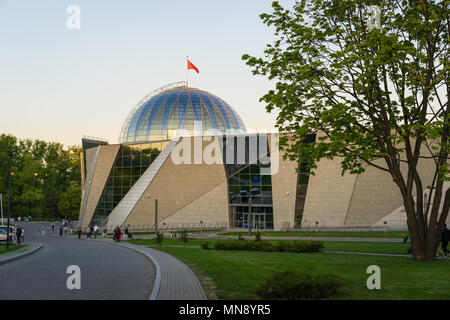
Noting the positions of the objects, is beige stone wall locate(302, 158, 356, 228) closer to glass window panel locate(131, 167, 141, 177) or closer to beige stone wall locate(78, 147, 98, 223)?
glass window panel locate(131, 167, 141, 177)

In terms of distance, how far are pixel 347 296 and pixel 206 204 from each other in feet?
135

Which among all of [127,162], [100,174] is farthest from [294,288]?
[100,174]

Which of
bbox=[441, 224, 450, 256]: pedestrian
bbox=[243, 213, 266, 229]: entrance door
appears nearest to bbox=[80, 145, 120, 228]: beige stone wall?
bbox=[243, 213, 266, 229]: entrance door

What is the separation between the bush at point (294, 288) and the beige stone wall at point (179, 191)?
132ft

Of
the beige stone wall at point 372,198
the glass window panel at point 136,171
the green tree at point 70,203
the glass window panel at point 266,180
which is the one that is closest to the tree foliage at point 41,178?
the green tree at point 70,203

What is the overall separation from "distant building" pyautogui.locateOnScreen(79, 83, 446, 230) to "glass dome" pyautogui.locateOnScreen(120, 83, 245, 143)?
161 millimetres

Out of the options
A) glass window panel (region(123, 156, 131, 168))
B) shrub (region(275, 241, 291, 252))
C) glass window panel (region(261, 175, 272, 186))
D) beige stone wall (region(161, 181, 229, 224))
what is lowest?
shrub (region(275, 241, 291, 252))

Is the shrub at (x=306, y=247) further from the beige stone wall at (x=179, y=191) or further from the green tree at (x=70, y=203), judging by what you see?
the green tree at (x=70, y=203)

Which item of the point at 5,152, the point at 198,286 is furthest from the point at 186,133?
the point at 5,152

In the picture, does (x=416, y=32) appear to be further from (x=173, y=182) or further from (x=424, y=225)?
(x=173, y=182)

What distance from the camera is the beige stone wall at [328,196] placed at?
4619cm

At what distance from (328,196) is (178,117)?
23229 mm

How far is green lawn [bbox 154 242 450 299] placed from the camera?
440 inches
